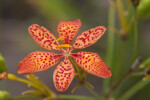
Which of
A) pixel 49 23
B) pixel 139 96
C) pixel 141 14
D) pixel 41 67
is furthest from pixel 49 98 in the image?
pixel 49 23

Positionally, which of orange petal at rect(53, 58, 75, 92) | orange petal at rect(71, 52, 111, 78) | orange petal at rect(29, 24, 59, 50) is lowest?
orange petal at rect(53, 58, 75, 92)

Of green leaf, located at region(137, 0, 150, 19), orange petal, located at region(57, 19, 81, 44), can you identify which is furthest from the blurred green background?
orange petal, located at region(57, 19, 81, 44)

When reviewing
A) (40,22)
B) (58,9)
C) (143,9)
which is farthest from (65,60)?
(40,22)

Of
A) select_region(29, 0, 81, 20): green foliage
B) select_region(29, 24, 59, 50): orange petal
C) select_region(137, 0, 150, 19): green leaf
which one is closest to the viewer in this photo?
select_region(29, 24, 59, 50): orange petal

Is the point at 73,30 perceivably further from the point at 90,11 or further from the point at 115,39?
the point at 90,11

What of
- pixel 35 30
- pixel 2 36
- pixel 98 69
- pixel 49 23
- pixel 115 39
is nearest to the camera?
pixel 98 69

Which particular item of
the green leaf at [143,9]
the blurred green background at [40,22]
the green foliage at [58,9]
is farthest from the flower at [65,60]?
the green foliage at [58,9]

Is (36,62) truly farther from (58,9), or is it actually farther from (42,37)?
(58,9)

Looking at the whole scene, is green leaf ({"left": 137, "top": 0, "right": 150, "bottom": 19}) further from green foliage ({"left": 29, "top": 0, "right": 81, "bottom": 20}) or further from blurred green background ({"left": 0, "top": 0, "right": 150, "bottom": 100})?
green foliage ({"left": 29, "top": 0, "right": 81, "bottom": 20})
